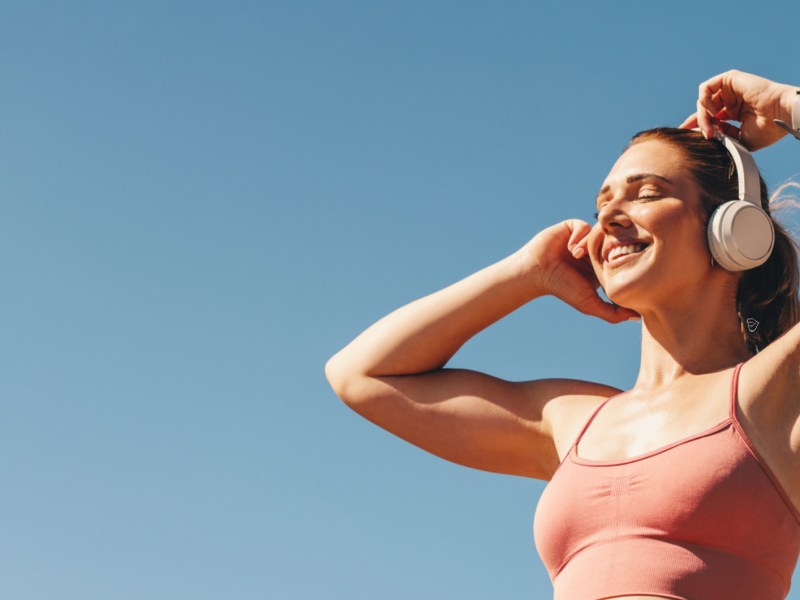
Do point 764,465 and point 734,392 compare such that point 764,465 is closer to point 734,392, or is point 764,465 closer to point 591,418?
point 734,392

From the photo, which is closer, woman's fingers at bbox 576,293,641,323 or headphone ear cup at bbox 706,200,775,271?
headphone ear cup at bbox 706,200,775,271

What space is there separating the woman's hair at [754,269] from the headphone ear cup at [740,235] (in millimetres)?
141

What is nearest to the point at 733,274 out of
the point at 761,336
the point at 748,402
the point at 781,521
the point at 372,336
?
the point at 761,336

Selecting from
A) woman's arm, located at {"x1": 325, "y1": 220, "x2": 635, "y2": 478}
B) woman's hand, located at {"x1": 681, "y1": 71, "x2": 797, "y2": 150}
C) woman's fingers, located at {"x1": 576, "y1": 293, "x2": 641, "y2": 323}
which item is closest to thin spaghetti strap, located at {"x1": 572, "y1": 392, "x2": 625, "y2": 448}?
woman's arm, located at {"x1": 325, "y1": 220, "x2": 635, "y2": 478}

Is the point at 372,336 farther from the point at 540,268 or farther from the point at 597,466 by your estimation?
the point at 597,466

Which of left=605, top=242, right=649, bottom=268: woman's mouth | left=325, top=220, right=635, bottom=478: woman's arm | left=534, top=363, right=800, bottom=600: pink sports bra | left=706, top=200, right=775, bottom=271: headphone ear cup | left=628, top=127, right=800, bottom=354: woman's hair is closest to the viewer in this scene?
left=534, top=363, right=800, bottom=600: pink sports bra

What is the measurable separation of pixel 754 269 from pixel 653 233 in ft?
1.77

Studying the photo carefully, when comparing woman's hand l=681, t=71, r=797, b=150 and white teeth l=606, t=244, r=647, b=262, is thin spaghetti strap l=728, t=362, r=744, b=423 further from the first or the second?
woman's hand l=681, t=71, r=797, b=150

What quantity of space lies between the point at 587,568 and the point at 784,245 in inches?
62.9

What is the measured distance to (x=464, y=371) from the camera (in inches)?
196

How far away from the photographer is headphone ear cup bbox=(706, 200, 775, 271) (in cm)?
415

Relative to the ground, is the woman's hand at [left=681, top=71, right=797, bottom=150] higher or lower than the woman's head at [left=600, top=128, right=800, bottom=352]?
higher

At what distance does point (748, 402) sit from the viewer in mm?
3820

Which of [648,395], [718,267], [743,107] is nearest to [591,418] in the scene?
[648,395]
